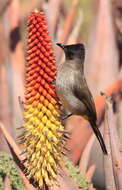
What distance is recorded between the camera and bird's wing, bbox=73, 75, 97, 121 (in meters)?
3.67

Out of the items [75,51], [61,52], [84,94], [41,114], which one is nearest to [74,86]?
[84,94]

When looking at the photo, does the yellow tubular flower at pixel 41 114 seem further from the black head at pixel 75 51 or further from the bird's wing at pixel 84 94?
the bird's wing at pixel 84 94

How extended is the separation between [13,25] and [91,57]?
0.84 metres

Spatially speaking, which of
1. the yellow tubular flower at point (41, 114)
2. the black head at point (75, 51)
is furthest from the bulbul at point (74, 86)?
the yellow tubular flower at point (41, 114)

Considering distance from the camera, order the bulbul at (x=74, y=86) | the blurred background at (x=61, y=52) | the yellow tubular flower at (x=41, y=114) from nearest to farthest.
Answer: the yellow tubular flower at (x=41, y=114) < the bulbul at (x=74, y=86) < the blurred background at (x=61, y=52)

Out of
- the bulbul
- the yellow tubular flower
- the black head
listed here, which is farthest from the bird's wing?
the yellow tubular flower

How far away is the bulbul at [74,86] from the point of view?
3422 mm

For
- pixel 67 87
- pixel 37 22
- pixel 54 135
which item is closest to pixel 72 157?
pixel 67 87

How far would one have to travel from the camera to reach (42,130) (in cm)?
311

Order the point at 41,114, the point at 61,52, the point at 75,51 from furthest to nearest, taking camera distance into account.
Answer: the point at 61,52
the point at 75,51
the point at 41,114

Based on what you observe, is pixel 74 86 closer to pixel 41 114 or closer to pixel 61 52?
pixel 41 114

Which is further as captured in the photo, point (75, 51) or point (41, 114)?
point (75, 51)

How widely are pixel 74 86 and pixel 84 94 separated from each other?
0.31 ft

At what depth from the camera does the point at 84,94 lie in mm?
3709
